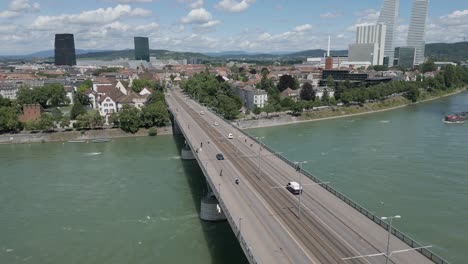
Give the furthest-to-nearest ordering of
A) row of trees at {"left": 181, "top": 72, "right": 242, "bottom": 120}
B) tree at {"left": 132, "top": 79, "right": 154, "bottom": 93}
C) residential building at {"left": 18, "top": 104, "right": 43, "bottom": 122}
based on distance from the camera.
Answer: tree at {"left": 132, "top": 79, "right": 154, "bottom": 93}, row of trees at {"left": 181, "top": 72, "right": 242, "bottom": 120}, residential building at {"left": 18, "top": 104, "right": 43, "bottom": 122}

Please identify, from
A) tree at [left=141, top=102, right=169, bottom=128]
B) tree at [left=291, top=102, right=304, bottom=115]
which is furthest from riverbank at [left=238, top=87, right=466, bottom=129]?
tree at [left=141, top=102, right=169, bottom=128]

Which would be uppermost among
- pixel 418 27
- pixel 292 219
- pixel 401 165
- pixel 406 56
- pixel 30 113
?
pixel 418 27

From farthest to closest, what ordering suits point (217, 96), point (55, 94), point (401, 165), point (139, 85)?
point (139, 85), point (55, 94), point (217, 96), point (401, 165)

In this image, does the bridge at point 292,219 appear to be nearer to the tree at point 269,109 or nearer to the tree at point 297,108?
the tree at point 269,109

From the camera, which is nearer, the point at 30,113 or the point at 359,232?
the point at 359,232

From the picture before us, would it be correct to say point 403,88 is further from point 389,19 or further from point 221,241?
point 389,19

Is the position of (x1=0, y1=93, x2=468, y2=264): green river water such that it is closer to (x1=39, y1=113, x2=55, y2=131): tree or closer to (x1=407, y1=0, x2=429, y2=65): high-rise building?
(x1=39, y1=113, x2=55, y2=131): tree

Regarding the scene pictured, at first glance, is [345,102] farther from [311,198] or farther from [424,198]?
[311,198]

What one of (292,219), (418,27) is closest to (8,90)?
(292,219)
